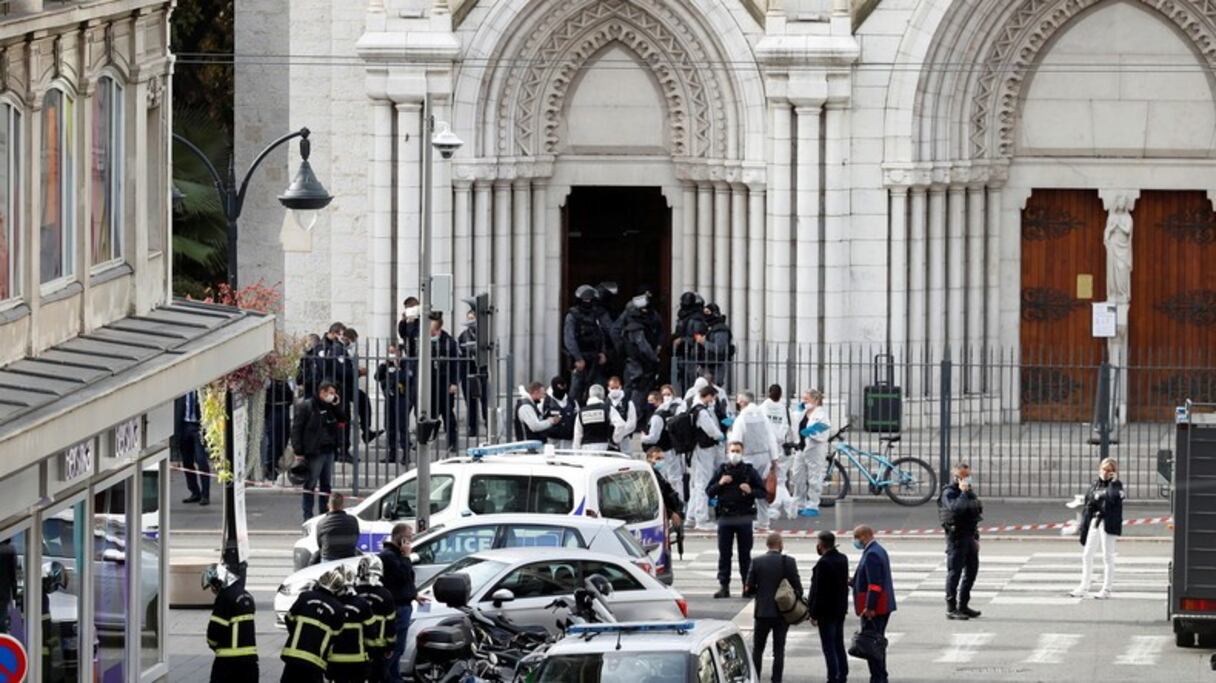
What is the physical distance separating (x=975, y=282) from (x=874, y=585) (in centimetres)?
1380

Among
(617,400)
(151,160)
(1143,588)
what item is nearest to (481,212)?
(617,400)

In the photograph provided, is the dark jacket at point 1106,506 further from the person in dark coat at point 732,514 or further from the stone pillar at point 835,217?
the stone pillar at point 835,217

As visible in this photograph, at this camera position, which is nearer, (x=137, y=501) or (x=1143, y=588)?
(x=137, y=501)

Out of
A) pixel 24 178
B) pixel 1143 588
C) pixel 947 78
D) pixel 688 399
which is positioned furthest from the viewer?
pixel 947 78

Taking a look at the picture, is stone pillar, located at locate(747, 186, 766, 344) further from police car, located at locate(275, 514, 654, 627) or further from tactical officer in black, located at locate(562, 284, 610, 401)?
police car, located at locate(275, 514, 654, 627)

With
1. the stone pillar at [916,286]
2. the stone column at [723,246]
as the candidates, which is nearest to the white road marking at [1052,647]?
the stone pillar at [916,286]

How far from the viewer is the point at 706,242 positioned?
3897 centimetres

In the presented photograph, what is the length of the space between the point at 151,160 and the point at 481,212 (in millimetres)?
14854

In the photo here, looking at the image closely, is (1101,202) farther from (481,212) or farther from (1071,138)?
(481,212)

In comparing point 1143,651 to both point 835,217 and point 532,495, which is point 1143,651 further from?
point 835,217

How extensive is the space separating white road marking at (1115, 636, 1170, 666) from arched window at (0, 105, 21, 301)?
10.7 meters

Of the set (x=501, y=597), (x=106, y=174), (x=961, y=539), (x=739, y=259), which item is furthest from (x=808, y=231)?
(x=106, y=174)

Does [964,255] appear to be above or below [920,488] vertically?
above

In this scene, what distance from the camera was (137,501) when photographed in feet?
75.0
